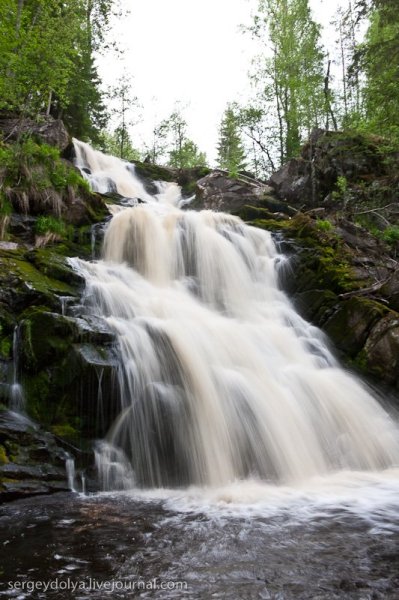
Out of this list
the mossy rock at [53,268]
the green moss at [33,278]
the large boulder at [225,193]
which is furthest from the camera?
the large boulder at [225,193]

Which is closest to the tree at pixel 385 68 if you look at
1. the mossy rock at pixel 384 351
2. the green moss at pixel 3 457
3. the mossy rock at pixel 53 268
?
the mossy rock at pixel 384 351

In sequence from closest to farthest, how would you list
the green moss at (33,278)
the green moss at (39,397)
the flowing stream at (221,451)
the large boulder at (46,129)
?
the flowing stream at (221,451), the green moss at (39,397), the green moss at (33,278), the large boulder at (46,129)

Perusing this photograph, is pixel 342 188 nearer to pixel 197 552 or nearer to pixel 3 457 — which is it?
pixel 3 457

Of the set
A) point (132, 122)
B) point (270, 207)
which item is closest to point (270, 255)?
point (270, 207)

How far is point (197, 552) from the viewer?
135 inches

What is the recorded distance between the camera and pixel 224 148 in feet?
133

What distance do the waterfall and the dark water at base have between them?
4.21 feet

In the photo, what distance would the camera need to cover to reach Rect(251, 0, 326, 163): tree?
62.8 feet

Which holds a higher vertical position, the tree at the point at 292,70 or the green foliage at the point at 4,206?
the tree at the point at 292,70

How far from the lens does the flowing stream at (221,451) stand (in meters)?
3.20

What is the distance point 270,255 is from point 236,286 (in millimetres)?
1676

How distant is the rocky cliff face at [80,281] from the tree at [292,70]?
3214 mm

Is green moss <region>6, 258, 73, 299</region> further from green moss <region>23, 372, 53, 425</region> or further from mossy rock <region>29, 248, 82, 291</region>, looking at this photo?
green moss <region>23, 372, 53, 425</region>

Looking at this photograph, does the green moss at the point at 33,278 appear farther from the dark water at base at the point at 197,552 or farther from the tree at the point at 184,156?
the tree at the point at 184,156
